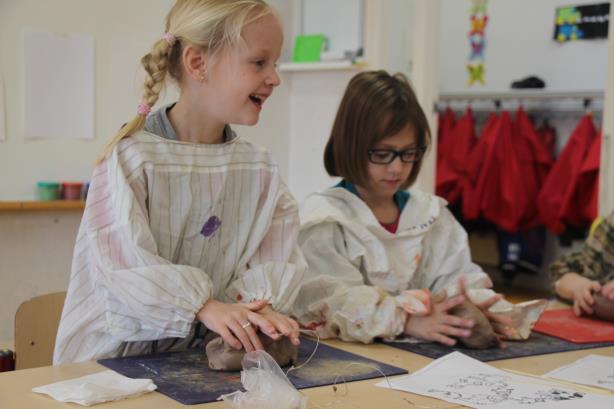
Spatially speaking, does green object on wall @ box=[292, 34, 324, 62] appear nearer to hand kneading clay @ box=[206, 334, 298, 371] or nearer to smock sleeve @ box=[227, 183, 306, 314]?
smock sleeve @ box=[227, 183, 306, 314]

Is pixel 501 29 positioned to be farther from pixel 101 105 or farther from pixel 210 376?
pixel 210 376

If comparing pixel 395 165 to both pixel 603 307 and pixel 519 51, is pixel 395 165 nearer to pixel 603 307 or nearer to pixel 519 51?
pixel 603 307

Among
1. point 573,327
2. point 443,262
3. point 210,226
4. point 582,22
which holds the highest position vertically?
point 582,22

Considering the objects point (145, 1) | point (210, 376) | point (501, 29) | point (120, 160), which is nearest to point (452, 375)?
point (210, 376)

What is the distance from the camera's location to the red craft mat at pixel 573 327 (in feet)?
5.70

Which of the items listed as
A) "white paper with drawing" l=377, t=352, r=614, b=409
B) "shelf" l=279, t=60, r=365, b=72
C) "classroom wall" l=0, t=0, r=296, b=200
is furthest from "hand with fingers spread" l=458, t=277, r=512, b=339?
"shelf" l=279, t=60, r=365, b=72

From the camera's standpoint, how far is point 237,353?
132cm

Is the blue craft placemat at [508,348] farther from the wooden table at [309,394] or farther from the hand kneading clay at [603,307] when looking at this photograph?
the hand kneading clay at [603,307]

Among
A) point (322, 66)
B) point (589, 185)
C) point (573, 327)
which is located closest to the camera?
point (573, 327)

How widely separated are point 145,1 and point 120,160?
2103 mm

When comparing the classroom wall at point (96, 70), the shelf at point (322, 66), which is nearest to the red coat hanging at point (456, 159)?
the shelf at point (322, 66)

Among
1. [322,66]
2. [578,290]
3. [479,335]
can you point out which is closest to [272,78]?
[479,335]

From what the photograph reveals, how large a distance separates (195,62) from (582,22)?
3.76 m

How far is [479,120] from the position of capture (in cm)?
501
